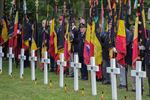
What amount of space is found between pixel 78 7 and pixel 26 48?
50.7ft

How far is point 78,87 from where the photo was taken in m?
15.8

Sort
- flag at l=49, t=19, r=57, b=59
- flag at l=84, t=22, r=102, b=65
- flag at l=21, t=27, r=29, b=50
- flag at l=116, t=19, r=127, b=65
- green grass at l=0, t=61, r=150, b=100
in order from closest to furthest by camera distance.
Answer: green grass at l=0, t=61, r=150, b=100
flag at l=116, t=19, r=127, b=65
flag at l=84, t=22, r=102, b=65
flag at l=49, t=19, r=57, b=59
flag at l=21, t=27, r=29, b=50

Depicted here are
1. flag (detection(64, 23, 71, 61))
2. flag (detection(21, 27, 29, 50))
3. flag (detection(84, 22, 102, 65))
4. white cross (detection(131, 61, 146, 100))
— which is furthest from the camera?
flag (detection(21, 27, 29, 50))

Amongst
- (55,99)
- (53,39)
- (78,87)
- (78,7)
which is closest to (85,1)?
(78,7)

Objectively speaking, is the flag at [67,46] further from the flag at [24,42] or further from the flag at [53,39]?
the flag at [24,42]

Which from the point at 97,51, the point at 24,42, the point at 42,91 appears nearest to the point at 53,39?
the point at 24,42

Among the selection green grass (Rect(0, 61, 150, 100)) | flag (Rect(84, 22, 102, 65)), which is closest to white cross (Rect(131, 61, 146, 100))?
green grass (Rect(0, 61, 150, 100))

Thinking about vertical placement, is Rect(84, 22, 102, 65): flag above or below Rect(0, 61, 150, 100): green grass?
above

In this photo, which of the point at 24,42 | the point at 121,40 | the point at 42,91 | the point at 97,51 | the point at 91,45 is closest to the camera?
the point at 121,40

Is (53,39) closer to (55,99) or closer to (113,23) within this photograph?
(113,23)

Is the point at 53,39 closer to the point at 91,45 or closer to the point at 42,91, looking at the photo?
the point at 91,45

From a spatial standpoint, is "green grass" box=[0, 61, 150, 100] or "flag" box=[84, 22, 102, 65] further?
"flag" box=[84, 22, 102, 65]

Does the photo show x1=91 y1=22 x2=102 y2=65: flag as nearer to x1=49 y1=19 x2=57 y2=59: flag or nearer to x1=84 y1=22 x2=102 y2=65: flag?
x1=84 y1=22 x2=102 y2=65: flag

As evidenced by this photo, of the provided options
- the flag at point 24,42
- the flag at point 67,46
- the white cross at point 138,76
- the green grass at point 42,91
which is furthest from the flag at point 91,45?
the flag at point 24,42
